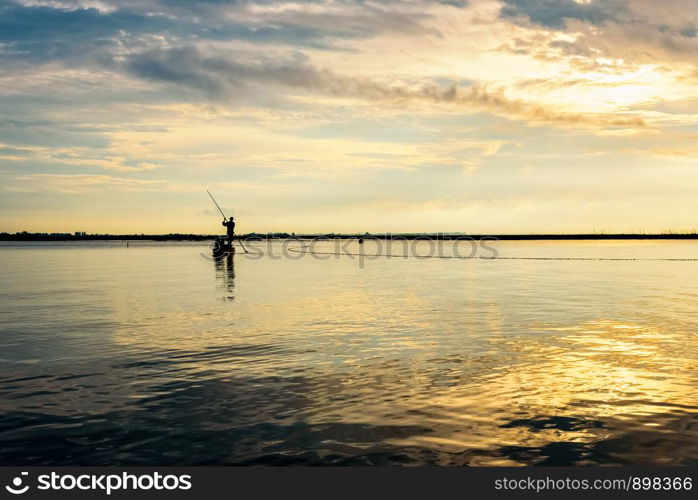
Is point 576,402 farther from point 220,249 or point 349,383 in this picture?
point 220,249

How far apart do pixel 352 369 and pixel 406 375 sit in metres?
1.28

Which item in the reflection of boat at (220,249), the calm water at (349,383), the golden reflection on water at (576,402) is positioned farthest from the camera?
the reflection of boat at (220,249)

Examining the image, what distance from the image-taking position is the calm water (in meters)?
8.65

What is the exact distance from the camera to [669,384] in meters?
12.2

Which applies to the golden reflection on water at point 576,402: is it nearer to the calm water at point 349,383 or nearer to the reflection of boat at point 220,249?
the calm water at point 349,383

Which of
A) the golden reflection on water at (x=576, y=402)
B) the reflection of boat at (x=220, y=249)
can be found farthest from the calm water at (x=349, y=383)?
the reflection of boat at (x=220, y=249)

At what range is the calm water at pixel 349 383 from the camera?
865cm

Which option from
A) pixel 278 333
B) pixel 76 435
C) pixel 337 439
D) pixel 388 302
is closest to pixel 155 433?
pixel 76 435

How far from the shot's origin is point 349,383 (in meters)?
12.3

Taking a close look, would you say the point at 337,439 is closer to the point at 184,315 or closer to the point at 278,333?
the point at 278,333

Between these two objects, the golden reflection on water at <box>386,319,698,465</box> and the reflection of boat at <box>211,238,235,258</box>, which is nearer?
the golden reflection on water at <box>386,319,698,465</box>

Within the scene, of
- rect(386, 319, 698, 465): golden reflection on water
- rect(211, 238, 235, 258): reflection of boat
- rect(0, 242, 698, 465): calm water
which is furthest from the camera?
rect(211, 238, 235, 258): reflection of boat

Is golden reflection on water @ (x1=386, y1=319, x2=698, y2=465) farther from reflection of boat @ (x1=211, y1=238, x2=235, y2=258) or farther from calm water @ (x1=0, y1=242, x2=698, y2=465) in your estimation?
reflection of boat @ (x1=211, y1=238, x2=235, y2=258)

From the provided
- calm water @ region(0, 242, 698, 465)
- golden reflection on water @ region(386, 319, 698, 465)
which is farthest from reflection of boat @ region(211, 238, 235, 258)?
golden reflection on water @ region(386, 319, 698, 465)
